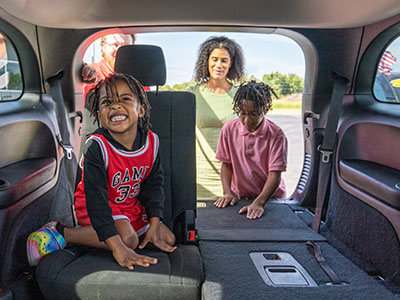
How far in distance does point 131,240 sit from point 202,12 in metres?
1.24

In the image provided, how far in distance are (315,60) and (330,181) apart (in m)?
0.78

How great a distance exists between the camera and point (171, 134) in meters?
1.77

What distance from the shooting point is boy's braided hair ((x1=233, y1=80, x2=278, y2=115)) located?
2334mm

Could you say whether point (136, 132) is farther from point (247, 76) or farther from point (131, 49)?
point (247, 76)

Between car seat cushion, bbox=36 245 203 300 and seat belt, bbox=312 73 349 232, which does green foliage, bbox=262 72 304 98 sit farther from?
car seat cushion, bbox=36 245 203 300

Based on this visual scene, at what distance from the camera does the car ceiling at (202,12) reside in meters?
1.81

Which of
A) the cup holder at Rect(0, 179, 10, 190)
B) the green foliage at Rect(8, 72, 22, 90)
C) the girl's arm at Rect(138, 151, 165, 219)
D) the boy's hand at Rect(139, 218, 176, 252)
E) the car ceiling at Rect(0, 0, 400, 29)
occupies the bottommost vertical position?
the boy's hand at Rect(139, 218, 176, 252)

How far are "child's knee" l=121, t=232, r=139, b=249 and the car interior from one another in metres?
0.05

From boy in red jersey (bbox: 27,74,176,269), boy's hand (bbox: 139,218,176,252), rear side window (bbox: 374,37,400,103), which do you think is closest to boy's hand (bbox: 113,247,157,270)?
boy in red jersey (bbox: 27,74,176,269)

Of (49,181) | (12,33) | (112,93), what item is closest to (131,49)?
(112,93)

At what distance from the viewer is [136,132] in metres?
1.66

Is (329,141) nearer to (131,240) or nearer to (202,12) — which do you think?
(202,12)

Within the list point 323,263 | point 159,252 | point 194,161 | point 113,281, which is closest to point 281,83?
point 194,161

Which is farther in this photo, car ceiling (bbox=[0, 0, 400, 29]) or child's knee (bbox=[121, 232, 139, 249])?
car ceiling (bbox=[0, 0, 400, 29])
